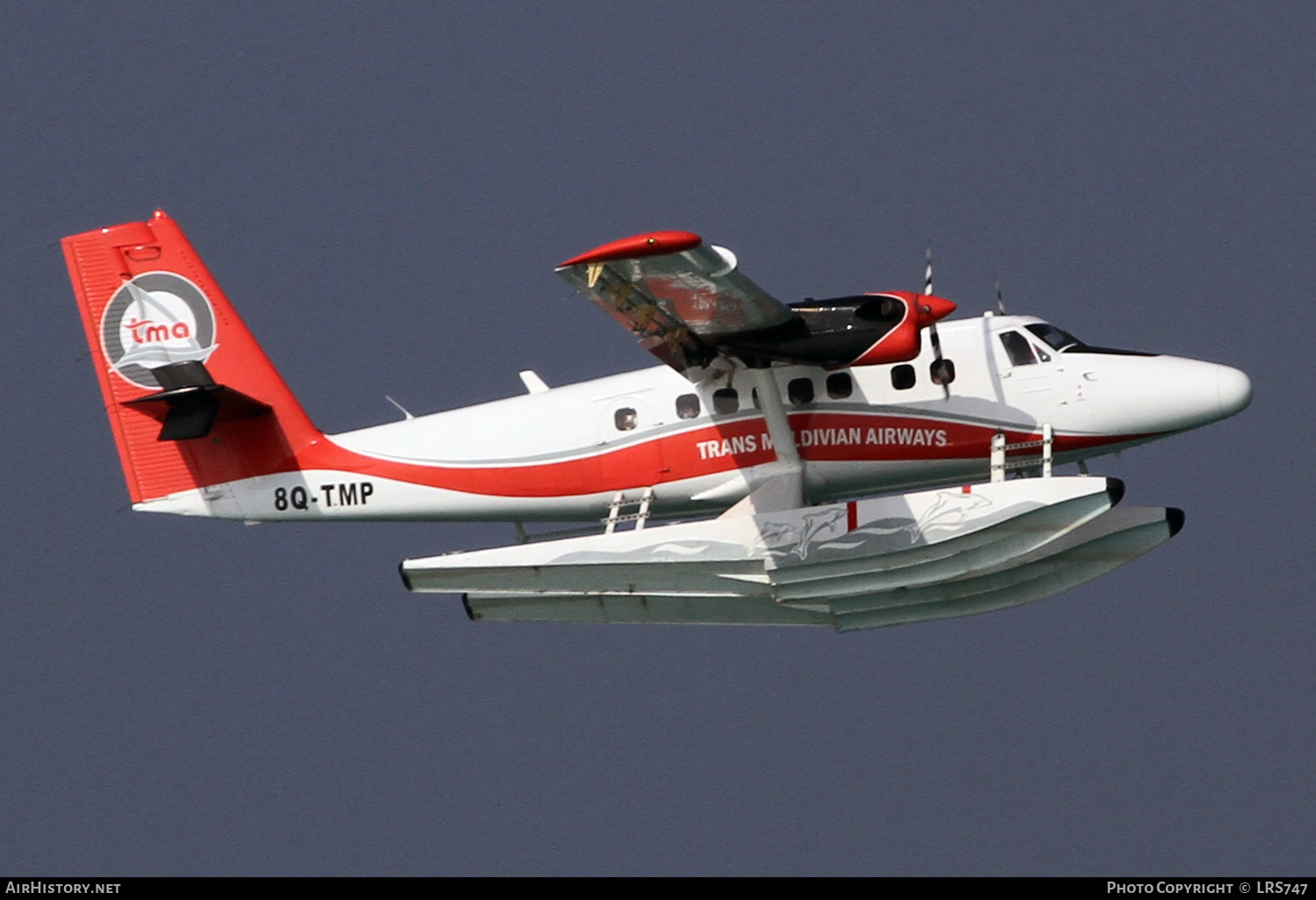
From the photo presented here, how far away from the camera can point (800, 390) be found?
17.0 metres

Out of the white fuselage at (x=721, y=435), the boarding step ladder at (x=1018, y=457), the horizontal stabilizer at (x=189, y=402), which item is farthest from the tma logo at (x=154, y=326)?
the boarding step ladder at (x=1018, y=457)

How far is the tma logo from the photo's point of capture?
17.8m

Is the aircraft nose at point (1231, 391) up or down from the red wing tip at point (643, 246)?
down

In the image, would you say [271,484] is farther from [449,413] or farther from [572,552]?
[572,552]

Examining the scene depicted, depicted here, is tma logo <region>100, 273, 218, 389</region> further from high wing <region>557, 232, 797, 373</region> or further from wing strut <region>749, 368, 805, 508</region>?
wing strut <region>749, 368, 805, 508</region>

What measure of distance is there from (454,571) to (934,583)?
3.84m

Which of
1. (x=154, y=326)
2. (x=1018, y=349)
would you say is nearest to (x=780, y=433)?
(x=1018, y=349)

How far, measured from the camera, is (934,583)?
1630 cm

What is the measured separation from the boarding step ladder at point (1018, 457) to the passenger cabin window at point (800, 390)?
5.03 feet

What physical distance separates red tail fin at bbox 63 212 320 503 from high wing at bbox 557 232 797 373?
3.38 metres

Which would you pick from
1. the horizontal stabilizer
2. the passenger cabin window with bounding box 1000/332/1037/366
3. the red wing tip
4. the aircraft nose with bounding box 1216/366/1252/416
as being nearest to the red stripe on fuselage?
the horizontal stabilizer

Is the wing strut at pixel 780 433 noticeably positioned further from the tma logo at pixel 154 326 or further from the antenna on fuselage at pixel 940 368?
the tma logo at pixel 154 326

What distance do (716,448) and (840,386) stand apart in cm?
114

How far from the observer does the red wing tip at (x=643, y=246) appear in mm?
14344
